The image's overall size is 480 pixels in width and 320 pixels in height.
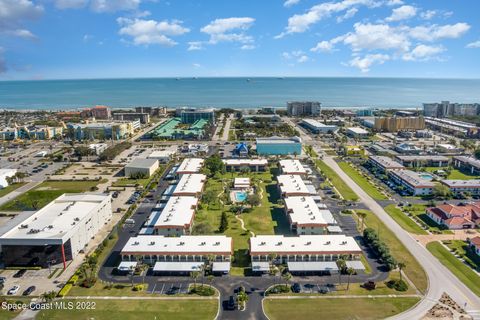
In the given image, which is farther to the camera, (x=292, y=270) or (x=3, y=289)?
(x=292, y=270)

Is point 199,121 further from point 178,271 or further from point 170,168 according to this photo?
point 178,271

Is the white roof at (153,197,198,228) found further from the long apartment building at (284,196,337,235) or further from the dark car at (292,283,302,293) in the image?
the dark car at (292,283,302,293)

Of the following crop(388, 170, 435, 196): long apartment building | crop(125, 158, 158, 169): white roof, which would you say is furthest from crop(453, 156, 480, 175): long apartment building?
crop(125, 158, 158, 169): white roof

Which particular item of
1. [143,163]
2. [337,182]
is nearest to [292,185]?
[337,182]

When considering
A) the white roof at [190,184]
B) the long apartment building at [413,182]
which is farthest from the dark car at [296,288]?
the long apartment building at [413,182]

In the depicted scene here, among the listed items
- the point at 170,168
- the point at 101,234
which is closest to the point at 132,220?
the point at 101,234

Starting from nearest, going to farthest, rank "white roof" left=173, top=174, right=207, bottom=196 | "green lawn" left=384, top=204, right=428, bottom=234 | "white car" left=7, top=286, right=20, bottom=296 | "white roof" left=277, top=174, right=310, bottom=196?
"white car" left=7, top=286, right=20, bottom=296 < "green lawn" left=384, top=204, right=428, bottom=234 < "white roof" left=277, top=174, right=310, bottom=196 < "white roof" left=173, top=174, right=207, bottom=196

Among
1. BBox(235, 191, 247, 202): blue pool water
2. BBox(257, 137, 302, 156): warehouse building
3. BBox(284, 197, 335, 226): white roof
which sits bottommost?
BBox(235, 191, 247, 202): blue pool water
